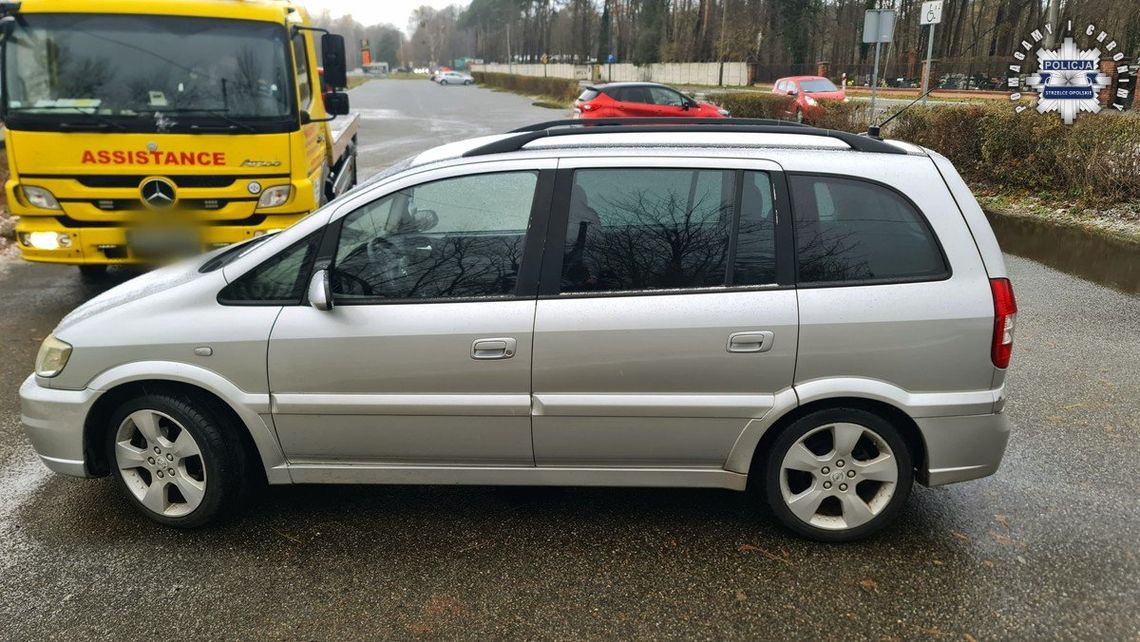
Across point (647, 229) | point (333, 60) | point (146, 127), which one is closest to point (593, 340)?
point (647, 229)

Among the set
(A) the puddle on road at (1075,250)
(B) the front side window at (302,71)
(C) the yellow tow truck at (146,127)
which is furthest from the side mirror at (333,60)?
(A) the puddle on road at (1075,250)

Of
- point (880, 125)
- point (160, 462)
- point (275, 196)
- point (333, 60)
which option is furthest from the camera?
point (333, 60)

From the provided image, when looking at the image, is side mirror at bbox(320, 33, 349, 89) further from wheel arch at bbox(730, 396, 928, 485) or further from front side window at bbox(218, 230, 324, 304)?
wheel arch at bbox(730, 396, 928, 485)

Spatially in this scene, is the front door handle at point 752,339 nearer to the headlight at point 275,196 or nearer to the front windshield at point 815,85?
the headlight at point 275,196

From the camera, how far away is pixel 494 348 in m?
3.22

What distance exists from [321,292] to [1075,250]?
9.06 meters

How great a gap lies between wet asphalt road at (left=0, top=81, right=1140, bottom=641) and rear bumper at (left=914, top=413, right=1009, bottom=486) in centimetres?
32

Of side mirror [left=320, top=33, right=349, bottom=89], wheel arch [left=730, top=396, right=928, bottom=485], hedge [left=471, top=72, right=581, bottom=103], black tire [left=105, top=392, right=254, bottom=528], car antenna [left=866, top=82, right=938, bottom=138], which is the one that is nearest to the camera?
wheel arch [left=730, top=396, right=928, bottom=485]

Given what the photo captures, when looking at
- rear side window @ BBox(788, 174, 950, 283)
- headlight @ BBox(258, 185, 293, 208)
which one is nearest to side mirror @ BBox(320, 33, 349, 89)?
headlight @ BBox(258, 185, 293, 208)

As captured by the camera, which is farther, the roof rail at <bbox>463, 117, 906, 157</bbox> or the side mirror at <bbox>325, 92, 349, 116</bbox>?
the side mirror at <bbox>325, 92, 349, 116</bbox>

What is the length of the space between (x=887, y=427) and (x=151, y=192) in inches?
224

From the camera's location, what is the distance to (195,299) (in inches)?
133

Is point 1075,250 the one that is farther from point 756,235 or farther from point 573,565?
point 573,565

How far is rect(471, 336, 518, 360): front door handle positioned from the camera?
3.22 metres
